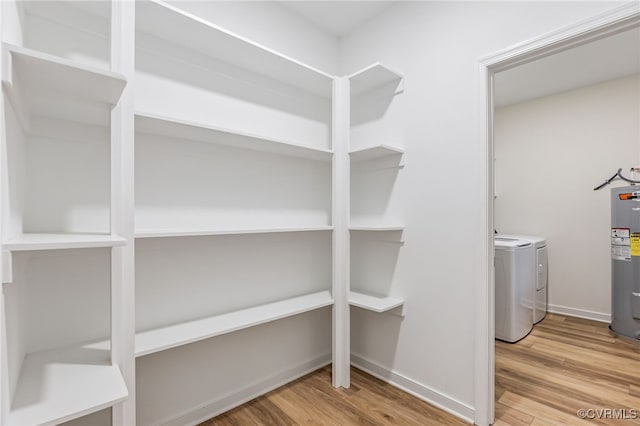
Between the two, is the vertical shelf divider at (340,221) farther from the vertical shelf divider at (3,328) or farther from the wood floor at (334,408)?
the vertical shelf divider at (3,328)

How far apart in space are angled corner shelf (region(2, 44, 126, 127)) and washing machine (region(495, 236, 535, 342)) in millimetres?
3185

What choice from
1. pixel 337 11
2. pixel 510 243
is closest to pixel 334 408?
pixel 510 243

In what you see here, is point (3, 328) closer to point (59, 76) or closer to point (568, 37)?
point (59, 76)

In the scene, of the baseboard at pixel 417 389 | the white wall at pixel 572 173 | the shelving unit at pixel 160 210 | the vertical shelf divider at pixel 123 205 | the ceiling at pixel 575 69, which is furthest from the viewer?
the white wall at pixel 572 173

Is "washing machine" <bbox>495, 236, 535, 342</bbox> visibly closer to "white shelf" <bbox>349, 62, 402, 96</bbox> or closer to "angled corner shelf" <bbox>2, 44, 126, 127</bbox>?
"white shelf" <bbox>349, 62, 402, 96</bbox>

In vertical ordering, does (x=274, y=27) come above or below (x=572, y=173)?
above

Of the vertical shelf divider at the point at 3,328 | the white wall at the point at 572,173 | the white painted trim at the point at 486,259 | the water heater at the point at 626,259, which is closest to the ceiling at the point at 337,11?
the white painted trim at the point at 486,259

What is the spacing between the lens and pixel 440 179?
1.92 m

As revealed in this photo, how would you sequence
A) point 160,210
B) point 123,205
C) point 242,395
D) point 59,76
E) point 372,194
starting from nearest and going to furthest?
point 59,76
point 123,205
point 160,210
point 242,395
point 372,194

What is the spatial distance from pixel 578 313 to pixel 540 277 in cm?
68

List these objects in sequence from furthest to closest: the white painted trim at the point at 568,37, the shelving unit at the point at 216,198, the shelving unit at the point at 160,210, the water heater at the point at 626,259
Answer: the water heater at the point at 626,259 < the shelving unit at the point at 216,198 < the white painted trim at the point at 568,37 < the shelving unit at the point at 160,210

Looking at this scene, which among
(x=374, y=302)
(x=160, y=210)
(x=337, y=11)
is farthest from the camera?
(x=337, y=11)

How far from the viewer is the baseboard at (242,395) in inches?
67.0

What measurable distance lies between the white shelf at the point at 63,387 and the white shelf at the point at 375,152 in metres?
1.71
